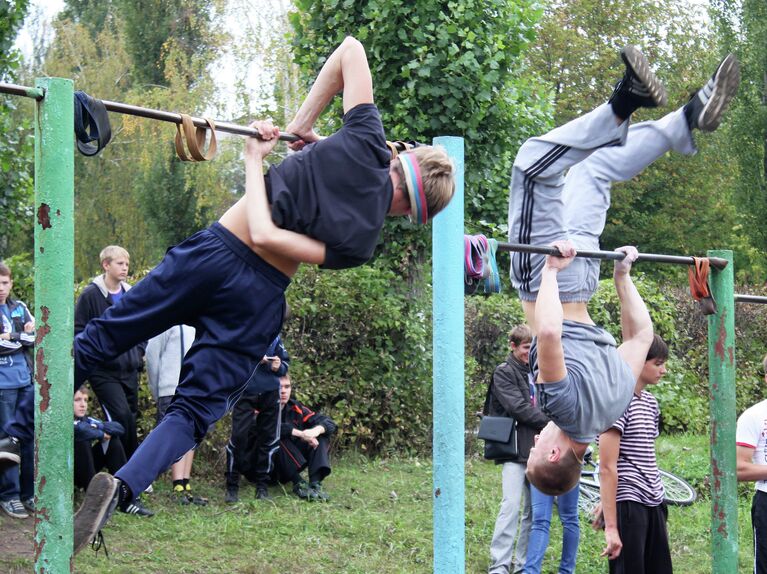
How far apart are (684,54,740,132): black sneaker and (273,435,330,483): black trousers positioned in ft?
14.7

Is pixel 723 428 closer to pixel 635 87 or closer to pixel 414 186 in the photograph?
pixel 635 87

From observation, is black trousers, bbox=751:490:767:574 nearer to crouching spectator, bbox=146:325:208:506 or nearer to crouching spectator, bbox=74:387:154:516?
crouching spectator, bbox=74:387:154:516

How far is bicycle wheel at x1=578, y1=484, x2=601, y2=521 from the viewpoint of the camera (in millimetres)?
7969

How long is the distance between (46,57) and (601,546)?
2352 cm

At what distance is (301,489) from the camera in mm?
8016

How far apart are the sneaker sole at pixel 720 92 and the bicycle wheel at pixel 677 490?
14.2ft

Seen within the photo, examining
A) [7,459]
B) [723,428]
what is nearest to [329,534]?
[723,428]

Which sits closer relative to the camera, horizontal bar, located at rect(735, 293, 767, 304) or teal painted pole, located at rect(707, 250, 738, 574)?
teal painted pole, located at rect(707, 250, 738, 574)

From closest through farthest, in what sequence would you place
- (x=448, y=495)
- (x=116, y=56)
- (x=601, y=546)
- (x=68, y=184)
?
(x=68, y=184) < (x=448, y=495) < (x=601, y=546) < (x=116, y=56)

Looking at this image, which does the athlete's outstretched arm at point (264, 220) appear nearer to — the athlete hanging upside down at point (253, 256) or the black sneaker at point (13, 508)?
the athlete hanging upside down at point (253, 256)

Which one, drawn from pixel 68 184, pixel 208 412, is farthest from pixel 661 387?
pixel 68 184

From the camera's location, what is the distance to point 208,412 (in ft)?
12.2

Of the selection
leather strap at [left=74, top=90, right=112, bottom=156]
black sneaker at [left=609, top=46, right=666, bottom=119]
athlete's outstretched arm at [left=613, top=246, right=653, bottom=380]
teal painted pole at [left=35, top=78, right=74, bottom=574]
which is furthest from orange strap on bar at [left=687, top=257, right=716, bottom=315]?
teal painted pole at [left=35, top=78, right=74, bottom=574]

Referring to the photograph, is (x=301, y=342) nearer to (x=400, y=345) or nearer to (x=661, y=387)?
(x=400, y=345)
